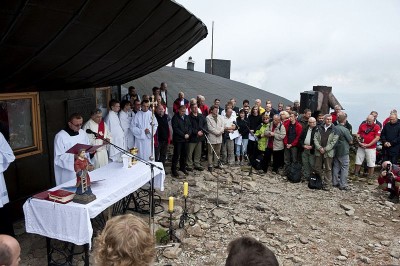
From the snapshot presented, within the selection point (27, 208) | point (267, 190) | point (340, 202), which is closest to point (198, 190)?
point (267, 190)

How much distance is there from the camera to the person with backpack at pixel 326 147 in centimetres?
858

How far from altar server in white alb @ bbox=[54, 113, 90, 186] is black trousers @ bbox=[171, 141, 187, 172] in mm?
3464

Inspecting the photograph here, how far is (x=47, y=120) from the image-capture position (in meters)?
6.72

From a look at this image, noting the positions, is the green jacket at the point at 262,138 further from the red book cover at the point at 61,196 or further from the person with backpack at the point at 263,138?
the red book cover at the point at 61,196

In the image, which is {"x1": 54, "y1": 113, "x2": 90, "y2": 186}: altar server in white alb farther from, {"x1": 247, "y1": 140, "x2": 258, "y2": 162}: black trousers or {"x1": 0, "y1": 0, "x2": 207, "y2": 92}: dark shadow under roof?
{"x1": 247, "y1": 140, "x2": 258, "y2": 162}: black trousers

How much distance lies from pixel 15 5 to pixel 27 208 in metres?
2.51

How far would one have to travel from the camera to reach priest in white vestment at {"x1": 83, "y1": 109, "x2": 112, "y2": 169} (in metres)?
6.77

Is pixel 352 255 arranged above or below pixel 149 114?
below

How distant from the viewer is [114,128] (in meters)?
7.93

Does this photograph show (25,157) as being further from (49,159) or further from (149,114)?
(149,114)

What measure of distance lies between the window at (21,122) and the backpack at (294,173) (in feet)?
20.4

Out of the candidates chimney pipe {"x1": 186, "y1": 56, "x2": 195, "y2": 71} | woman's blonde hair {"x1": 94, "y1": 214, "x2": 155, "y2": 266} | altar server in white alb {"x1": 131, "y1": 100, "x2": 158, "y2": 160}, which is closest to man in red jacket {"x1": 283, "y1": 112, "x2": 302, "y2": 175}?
altar server in white alb {"x1": 131, "y1": 100, "x2": 158, "y2": 160}

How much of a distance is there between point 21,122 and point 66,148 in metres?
1.25

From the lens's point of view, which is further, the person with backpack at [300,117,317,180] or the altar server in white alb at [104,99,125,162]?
the person with backpack at [300,117,317,180]
